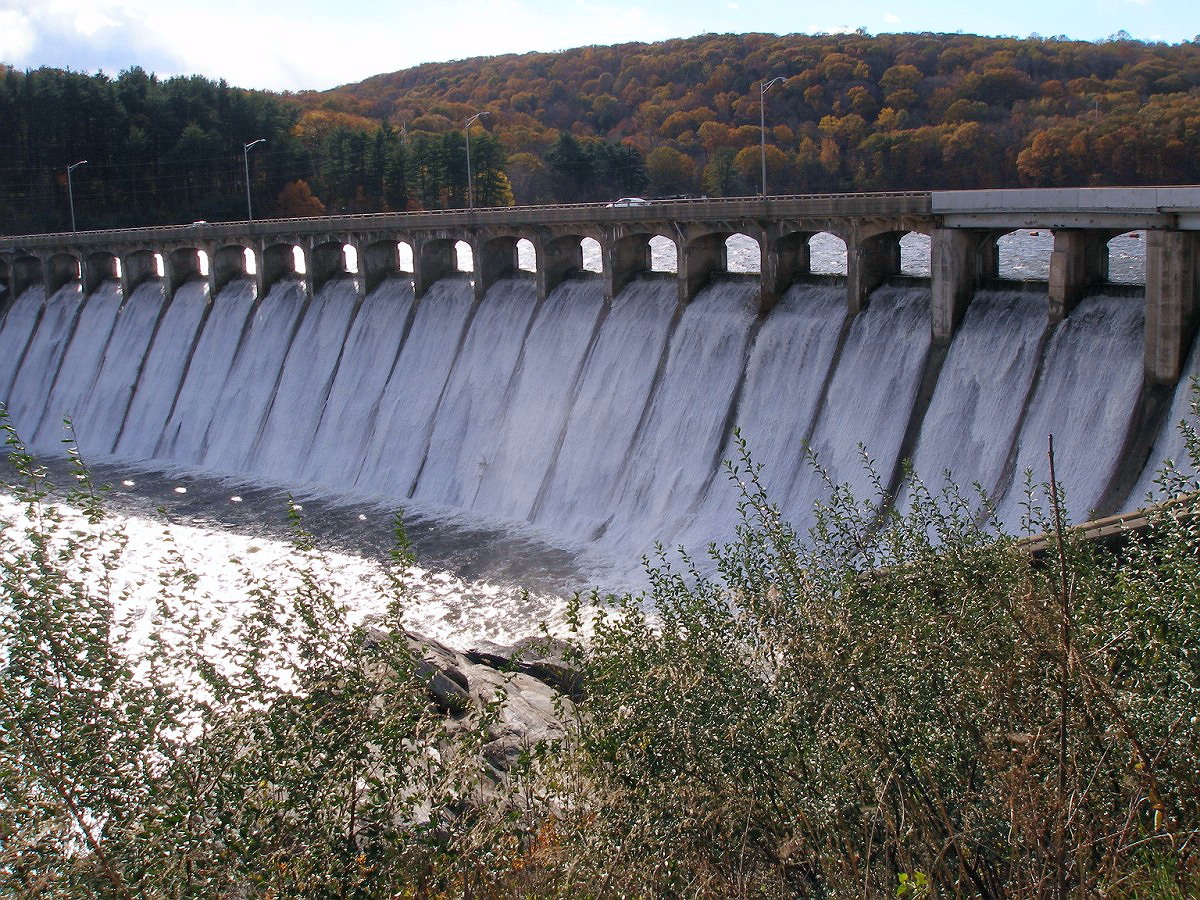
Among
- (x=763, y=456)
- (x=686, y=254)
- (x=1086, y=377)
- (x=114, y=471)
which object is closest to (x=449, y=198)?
(x=114, y=471)

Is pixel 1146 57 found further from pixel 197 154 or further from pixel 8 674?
pixel 8 674

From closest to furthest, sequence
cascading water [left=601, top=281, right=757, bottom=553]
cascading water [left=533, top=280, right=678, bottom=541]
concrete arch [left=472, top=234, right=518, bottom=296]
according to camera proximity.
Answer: cascading water [left=601, top=281, right=757, bottom=553] → cascading water [left=533, top=280, right=678, bottom=541] → concrete arch [left=472, top=234, right=518, bottom=296]

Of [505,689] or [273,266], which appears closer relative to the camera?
[505,689]

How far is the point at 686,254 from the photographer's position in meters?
36.5

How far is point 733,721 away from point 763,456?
21.1 m

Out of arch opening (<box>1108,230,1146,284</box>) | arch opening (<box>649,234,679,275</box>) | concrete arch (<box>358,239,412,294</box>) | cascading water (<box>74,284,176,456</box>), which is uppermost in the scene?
concrete arch (<box>358,239,412,294</box>)

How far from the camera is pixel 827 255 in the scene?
6003 centimetres

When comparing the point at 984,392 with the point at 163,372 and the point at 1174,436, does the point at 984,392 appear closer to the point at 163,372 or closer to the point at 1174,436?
the point at 1174,436

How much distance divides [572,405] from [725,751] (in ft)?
89.2

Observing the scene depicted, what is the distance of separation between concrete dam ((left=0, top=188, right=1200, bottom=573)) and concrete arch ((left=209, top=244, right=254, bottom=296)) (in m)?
0.25

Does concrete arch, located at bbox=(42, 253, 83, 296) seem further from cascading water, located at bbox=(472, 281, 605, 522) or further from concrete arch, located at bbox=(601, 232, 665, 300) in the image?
concrete arch, located at bbox=(601, 232, 665, 300)

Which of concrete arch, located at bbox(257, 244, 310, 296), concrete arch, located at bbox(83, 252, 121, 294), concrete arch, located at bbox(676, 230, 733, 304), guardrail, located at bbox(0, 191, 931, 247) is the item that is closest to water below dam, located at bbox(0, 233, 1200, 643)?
→ concrete arch, located at bbox(676, 230, 733, 304)

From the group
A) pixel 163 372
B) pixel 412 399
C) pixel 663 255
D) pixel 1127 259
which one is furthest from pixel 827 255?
pixel 163 372

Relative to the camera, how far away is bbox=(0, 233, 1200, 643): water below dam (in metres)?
27.4
